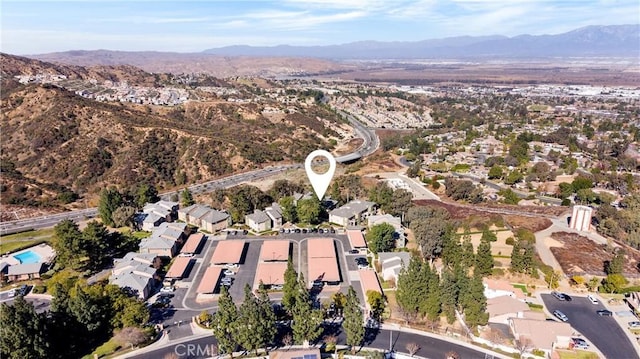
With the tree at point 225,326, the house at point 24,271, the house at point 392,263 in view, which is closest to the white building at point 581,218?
the house at point 392,263

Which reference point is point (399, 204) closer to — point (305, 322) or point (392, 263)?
point (392, 263)

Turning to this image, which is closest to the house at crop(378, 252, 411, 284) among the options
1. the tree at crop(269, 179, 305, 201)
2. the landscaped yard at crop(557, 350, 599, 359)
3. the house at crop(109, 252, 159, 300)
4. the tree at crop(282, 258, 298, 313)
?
the tree at crop(282, 258, 298, 313)

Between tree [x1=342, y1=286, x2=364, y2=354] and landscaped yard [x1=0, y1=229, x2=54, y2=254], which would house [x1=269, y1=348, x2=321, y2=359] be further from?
landscaped yard [x1=0, y1=229, x2=54, y2=254]

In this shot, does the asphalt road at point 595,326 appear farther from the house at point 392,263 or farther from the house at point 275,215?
the house at point 275,215

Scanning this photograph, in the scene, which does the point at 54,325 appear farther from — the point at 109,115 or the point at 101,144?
the point at 109,115

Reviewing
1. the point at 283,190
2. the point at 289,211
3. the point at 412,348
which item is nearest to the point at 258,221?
the point at 289,211

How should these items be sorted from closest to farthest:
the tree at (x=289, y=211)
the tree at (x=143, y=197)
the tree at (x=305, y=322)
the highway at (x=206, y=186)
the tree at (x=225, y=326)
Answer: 1. the tree at (x=225, y=326)
2. the tree at (x=305, y=322)
3. the tree at (x=289, y=211)
4. the highway at (x=206, y=186)
5. the tree at (x=143, y=197)
